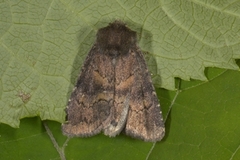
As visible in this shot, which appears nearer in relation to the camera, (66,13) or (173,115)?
(66,13)

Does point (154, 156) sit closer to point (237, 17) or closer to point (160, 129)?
point (160, 129)

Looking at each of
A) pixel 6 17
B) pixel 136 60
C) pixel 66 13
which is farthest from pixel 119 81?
pixel 6 17

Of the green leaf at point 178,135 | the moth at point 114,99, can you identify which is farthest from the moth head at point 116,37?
the green leaf at point 178,135

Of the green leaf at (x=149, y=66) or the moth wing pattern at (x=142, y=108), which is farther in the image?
the moth wing pattern at (x=142, y=108)

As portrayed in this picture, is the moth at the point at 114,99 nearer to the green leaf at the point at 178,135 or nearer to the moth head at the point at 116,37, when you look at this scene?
the moth head at the point at 116,37

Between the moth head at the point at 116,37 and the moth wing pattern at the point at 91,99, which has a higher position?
the moth head at the point at 116,37

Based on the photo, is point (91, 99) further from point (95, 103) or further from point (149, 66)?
point (149, 66)
